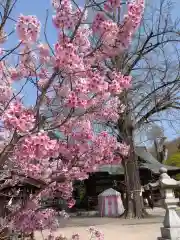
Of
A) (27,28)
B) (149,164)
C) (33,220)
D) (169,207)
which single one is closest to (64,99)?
(27,28)

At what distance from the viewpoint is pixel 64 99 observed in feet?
13.5

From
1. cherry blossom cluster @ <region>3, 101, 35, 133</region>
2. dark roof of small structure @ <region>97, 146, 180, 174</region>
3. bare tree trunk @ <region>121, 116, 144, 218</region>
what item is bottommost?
cherry blossom cluster @ <region>3, 101, 35, 133</region>

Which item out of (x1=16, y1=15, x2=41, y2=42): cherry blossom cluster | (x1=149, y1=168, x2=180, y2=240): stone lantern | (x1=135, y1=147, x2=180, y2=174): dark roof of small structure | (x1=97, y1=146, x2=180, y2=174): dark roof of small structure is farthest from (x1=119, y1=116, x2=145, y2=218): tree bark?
(x1=16, y1=15, x2=41, y2=42): cherry blossom cluster

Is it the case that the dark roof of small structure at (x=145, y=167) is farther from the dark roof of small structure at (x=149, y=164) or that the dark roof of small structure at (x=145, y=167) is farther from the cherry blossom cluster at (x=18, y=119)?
the cherry blossom cluster at (x=18, y=119)

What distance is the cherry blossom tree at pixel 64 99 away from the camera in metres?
3.66

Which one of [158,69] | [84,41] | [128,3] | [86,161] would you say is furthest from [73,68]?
[158,69]

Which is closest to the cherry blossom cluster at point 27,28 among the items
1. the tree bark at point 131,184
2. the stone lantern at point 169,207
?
the stone lantern at point 169,207

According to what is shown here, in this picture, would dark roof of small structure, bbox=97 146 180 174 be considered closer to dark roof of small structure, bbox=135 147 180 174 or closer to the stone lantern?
dark roof of small structure, bbox=135 147 180 174

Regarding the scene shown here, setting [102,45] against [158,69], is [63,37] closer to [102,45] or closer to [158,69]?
[102,45]

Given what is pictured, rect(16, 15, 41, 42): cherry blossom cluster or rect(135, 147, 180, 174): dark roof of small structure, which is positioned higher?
rect(135, 147, 180, 174): dark roof of small structure

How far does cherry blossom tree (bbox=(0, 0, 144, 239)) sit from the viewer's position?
3662 mm

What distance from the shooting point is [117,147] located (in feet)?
19.0

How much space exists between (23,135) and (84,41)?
154 centimetres

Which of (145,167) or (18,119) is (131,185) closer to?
(145,167)
